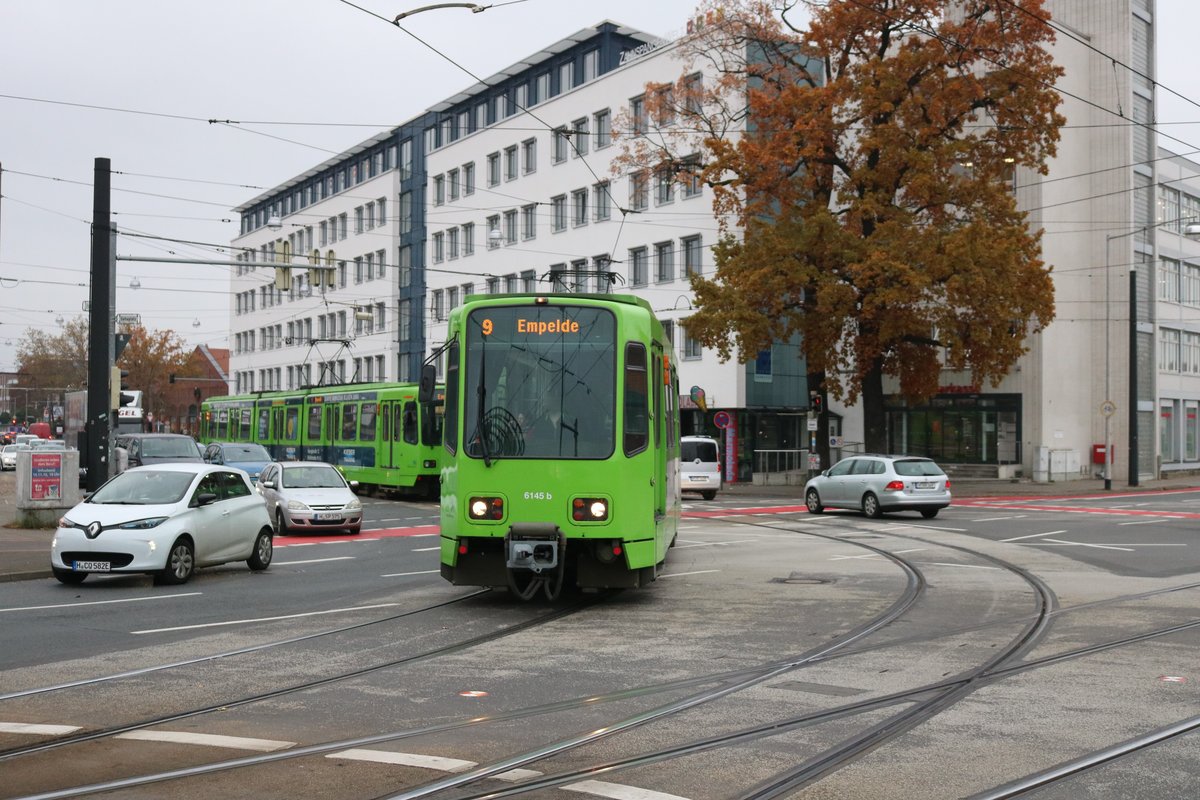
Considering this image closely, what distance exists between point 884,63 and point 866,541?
70.9 ft

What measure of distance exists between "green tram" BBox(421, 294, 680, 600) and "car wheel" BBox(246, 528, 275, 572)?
218 inches

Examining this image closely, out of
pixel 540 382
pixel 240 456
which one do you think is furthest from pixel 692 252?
pixel 540 382

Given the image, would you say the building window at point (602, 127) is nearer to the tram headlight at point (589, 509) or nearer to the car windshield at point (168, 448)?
the car windshield at point (168, 448)

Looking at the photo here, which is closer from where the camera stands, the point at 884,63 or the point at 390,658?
the point at 390,658

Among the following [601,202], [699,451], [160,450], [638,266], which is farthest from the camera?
[601,202]

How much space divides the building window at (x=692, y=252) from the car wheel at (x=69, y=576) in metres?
37.7

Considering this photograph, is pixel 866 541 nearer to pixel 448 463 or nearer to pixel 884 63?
pixel 448 463

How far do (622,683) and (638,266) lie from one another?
46517mm

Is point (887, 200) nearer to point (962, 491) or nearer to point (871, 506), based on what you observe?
point (962, 491)

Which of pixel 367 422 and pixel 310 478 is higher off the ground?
pixel 367 422

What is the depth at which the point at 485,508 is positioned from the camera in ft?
42.8

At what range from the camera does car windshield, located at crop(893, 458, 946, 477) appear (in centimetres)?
2998

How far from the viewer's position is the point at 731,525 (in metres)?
27.9

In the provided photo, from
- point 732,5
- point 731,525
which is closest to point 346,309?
point 732,5
